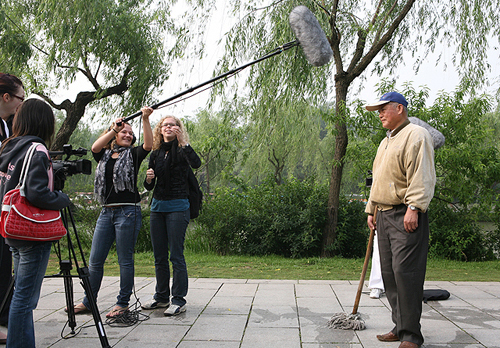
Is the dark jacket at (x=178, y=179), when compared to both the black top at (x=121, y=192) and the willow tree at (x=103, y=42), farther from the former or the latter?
the willow tree at (x=103, y=42)

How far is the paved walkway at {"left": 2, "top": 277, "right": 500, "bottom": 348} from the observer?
3.26 meters

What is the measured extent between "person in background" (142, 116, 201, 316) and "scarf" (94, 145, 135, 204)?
0.25m

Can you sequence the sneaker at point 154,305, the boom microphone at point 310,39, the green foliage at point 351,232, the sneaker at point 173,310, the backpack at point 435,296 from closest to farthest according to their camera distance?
1. the boom microphone at point 310,39
2. the sneaker at point 173,310
3. the sneaker at point 154,305
4. the backpack at point 435,296
5. the green foliage at point 351,232

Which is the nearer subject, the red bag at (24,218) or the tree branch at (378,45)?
the red bag at (24,218)

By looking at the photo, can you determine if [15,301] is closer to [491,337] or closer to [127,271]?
[127,271]

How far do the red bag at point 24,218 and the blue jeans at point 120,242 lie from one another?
4.10 feet

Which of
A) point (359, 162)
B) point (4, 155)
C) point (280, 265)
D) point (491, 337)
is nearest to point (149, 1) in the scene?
point (359, 162)

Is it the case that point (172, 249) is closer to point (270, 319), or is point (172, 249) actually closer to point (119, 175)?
point (119, 175)

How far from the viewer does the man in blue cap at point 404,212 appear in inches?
120

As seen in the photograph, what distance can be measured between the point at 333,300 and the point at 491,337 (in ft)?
5.35

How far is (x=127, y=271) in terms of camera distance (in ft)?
12.6

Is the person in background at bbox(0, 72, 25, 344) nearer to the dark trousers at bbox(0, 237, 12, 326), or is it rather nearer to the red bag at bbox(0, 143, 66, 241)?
the dark trousers at bbox(0, 237, 12, 326)

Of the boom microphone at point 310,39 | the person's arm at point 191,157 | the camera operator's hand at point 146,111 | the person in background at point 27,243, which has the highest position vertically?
the boom microphone at point 310,39

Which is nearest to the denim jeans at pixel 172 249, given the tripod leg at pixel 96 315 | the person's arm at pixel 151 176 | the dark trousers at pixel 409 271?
the person's arm at pixel 151 176
